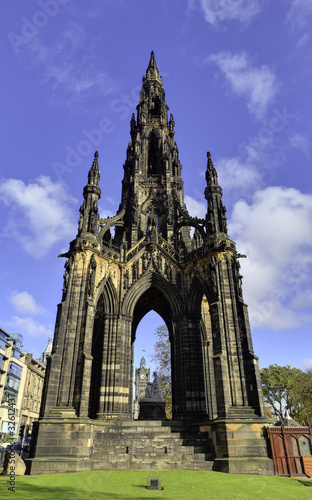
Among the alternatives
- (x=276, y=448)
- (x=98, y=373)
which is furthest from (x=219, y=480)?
(x=98, y=373)

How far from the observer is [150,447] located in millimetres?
14898

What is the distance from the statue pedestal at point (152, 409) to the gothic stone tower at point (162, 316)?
1115 mm

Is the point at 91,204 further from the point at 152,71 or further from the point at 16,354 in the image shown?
the point at 16,354

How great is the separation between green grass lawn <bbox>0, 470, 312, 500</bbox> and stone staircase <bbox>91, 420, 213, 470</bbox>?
39.3 inches

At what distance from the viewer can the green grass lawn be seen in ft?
28.6

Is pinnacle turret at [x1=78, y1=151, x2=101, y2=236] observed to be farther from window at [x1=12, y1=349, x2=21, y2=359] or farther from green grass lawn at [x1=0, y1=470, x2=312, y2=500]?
window at [x1=12, y1=349, x2=21, y2=359]

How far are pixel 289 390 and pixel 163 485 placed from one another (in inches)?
1388

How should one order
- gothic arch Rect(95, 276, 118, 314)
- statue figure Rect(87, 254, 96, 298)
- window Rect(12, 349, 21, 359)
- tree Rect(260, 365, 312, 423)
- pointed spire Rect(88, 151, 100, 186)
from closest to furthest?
statue figure Rect(87, 254, 96, 298), gothic arch Rect(95, 276, 118, 314), pointed spire Rect(88, 151, 100, 186), tree Rect(260, 365, 312, 423), window Rect(12, 349, 21, 359)

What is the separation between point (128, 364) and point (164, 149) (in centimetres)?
1999

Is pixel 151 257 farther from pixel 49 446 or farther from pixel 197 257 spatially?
pixel 49 446

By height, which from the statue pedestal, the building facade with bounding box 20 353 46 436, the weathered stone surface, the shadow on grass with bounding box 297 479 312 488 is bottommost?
the shadow on grass with bounding box 297 479 312 488

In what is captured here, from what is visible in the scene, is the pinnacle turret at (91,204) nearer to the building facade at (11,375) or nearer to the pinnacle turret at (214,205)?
the pinnacle turret at (214,205)

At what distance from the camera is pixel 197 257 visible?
2120cm

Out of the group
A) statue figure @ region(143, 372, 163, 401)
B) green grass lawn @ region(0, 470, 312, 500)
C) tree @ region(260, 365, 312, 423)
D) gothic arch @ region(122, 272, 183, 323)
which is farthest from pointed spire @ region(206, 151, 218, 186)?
tree @ region(260, 365, 312, 423)
